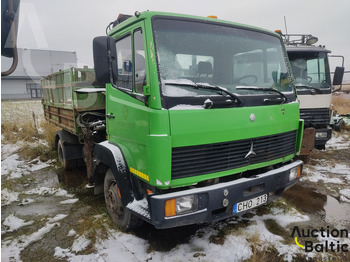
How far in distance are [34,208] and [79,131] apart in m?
1.38

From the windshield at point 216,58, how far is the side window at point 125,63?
0.51 meters

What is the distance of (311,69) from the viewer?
Answer: 6000mm

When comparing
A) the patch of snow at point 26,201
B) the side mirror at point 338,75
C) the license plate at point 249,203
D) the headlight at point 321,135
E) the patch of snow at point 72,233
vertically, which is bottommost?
the patch of snow at point 26,201

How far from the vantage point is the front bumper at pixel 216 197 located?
88.9 inches

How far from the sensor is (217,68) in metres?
2.72

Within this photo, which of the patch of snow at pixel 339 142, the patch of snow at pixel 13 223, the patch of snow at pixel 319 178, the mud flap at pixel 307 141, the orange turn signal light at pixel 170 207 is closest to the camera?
the orange turn signal light at pixel 170 207

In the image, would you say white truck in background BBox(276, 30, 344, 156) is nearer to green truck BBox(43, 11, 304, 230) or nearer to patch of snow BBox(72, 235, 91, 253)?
green truck BBox(43, 11, 304, 230)

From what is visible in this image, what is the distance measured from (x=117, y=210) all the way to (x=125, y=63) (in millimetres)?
1823

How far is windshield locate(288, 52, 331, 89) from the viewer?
19.6 ft

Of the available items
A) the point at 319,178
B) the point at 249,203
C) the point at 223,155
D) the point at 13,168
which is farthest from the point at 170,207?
the point at 13,168

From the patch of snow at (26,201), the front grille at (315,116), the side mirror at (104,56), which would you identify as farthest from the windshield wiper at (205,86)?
the front grille at (315,116)

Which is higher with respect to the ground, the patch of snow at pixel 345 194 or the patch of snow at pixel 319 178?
the patch of snow at pixel 319 178

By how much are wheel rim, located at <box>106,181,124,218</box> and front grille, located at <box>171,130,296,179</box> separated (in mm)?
1146

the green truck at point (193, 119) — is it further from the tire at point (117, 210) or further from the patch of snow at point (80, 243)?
the patch of snow at point (80, 243)
